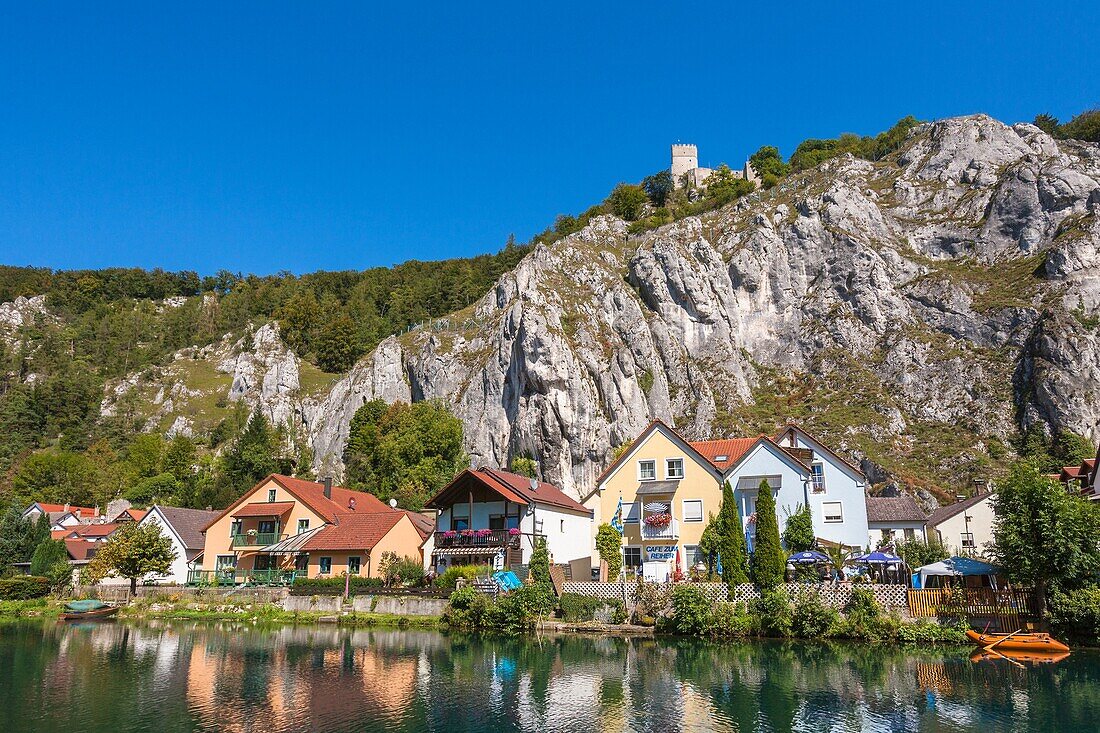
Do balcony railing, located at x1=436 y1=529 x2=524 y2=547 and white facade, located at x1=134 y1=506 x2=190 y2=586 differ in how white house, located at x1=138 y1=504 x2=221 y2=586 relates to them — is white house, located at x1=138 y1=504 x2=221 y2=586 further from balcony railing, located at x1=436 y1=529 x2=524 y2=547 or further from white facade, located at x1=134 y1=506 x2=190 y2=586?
balcony railing, located at x1=436 y1=529 x2=524 y2=547

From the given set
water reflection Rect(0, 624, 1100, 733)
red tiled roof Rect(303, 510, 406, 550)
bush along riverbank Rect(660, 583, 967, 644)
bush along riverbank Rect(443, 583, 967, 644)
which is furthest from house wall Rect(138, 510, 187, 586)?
bush along riverbank Rect(660, 583, 967, 644)

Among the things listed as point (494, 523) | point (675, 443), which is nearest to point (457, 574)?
point (494, 523)

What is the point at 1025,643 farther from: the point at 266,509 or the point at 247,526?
the point at 247,526

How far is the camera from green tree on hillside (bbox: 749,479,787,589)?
3078 centimetres

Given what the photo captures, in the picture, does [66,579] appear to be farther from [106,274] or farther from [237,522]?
[106,274]

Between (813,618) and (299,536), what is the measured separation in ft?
116

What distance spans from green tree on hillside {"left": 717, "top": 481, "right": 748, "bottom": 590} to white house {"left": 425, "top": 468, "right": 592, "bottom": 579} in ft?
42.4

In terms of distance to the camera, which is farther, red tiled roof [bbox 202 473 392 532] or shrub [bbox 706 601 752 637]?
red tiled roof [bbox 202 473 392 532]

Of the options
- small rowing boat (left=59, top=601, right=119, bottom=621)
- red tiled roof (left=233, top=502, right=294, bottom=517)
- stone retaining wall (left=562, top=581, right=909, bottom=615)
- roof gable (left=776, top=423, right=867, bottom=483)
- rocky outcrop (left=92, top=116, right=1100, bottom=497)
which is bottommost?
small rowing boat (left=59, top=601, right=119, bottom=621)

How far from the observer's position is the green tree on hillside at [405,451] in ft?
237

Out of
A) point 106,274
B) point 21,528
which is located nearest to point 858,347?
point 21,528

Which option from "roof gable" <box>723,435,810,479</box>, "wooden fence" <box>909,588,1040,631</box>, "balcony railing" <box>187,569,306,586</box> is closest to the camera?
"wooden fence" <box>909,588,1040,631</box>

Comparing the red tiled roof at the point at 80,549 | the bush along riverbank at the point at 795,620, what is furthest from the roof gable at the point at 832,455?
the red tiled roof at the point at 80,549

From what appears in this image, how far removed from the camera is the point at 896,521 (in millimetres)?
48969
